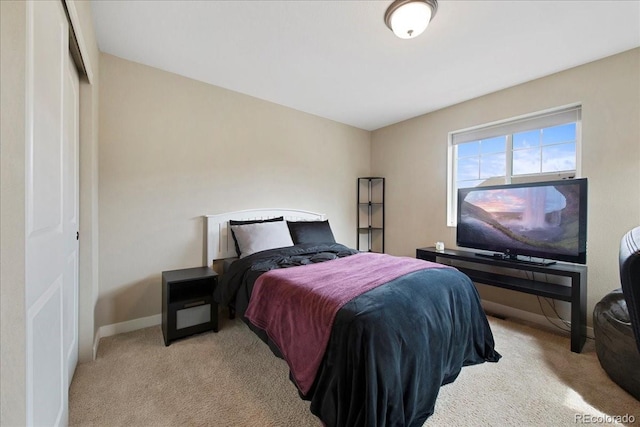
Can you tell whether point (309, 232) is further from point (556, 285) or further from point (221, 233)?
point (556, 285)

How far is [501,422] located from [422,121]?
3.39 meters

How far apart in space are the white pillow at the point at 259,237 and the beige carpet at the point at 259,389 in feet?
2.96

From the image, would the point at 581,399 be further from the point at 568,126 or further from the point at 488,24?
the point at 488,24

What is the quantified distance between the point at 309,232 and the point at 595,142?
2884 millimetres

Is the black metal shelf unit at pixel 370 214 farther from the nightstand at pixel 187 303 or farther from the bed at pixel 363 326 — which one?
the nightstand at pixel 187 303

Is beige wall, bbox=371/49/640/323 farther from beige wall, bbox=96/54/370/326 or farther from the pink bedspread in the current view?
beige wall, bbox=96/54/370/326

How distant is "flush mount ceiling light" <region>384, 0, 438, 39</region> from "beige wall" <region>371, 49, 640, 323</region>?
5.78 feet

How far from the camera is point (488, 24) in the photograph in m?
1.89

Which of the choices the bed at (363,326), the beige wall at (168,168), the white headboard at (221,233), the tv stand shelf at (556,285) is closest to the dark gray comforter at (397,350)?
the bed at (363,326)

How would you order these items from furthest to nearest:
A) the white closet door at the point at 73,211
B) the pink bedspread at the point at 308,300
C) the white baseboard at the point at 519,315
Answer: the white baseboard at the point at 519,315 < the white closet door at the point at 73,211 < the pink bedspread at the point at 308,300

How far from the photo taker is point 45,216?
96cm

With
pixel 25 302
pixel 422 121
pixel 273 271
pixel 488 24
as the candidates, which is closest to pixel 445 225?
pixel 422 121

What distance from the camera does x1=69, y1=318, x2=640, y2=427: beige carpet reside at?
4.72 ft

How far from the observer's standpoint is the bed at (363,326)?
1222mm
